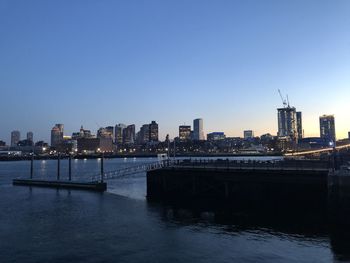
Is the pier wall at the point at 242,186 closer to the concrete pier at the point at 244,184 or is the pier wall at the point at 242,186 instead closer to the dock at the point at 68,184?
the concrete pier at the point at 244,184

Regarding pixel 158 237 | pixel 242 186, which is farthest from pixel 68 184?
pixel 158 237

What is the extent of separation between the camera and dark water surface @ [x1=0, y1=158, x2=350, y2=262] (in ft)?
101

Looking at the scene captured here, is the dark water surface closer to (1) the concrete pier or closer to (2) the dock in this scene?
(1) the concrete pier

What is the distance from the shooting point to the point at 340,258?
29750 millimetres

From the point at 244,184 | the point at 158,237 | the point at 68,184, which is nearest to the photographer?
the point at 158,237

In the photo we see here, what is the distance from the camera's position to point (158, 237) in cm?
3703

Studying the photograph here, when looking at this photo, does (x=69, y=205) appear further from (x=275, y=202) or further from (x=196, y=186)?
(x=275, y=202)

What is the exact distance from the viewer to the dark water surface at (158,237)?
30.8 meters

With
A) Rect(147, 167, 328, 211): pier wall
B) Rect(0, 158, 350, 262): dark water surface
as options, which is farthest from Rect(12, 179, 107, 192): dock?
Rect(0, 158, 350, 262): dark water surface

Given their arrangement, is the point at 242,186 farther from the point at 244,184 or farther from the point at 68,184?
the point at 68,184

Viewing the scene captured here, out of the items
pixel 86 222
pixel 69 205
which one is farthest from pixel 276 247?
pixel 69 205

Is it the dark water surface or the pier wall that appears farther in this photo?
the pier wall

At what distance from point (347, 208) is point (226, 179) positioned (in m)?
20.3

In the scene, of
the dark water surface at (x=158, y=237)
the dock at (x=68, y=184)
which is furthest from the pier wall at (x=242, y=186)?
the dock at (x=68, y=184)
